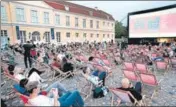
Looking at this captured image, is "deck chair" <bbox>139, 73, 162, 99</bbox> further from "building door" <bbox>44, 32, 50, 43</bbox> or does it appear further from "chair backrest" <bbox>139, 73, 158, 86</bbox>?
"building door" <bbox>44, 32, 50, 43</bbox>

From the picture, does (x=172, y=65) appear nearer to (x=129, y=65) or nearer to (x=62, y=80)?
(x=129, y=65)

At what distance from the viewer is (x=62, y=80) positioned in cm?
647

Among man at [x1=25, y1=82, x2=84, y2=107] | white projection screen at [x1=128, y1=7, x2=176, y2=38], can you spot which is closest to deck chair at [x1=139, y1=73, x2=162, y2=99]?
man at [x1=25, y1=82, x2=84, y2=107]

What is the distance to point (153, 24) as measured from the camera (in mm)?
18172

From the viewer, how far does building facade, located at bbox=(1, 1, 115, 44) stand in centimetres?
1989

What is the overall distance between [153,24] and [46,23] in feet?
47.6

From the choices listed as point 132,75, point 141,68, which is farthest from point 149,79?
point 141,68

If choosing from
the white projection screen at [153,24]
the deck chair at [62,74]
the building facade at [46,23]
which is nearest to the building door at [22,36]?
the building facade at [46,23]

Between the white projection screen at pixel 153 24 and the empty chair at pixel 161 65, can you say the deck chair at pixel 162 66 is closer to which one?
the empty chair at pixel 161 65

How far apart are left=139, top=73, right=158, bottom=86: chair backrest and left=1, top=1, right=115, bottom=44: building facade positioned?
18343mm

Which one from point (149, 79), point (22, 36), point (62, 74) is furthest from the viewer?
point (22, 36)

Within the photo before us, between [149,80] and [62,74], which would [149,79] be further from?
[62,74]

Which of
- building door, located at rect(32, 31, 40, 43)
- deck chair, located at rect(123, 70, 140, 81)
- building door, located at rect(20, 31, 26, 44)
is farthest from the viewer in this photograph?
building door, located at rect(32, 31, 40, 43)

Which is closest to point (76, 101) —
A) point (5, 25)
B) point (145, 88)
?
point (145, 88)
